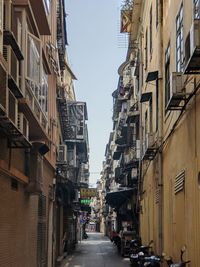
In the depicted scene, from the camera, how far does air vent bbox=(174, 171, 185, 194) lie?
14.0 metres

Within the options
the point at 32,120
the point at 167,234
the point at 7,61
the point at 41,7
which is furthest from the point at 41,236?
the point at 7,61

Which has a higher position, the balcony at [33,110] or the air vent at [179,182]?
the balcony at [33,110]

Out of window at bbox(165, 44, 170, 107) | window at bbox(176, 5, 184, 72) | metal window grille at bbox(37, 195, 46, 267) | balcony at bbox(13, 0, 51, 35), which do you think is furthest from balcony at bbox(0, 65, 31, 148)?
metal window grille at bbox(37, 195, 46, 267)

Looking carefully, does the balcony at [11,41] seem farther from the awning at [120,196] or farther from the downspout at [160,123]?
the awning at [120,196]

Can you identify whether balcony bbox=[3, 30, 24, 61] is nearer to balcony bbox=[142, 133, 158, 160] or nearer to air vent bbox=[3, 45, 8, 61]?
air vent bbox=[3, 45, 8, 61]

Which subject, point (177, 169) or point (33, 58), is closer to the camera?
point (33, 58)

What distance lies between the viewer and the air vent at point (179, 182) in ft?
45.9

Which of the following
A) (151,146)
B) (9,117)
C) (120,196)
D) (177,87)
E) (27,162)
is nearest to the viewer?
(9,117)

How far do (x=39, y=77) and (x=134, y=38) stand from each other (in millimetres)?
19878

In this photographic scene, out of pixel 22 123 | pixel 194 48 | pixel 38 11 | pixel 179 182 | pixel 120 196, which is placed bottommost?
pixel 179 182

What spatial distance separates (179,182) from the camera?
1451cm

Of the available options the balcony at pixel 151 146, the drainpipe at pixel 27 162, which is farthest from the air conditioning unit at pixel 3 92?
the balcony at pixel 151 146

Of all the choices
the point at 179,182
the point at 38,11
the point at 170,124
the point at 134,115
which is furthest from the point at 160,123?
the point at 134,115

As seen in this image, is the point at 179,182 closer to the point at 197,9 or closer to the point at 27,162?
the point at 27,162
